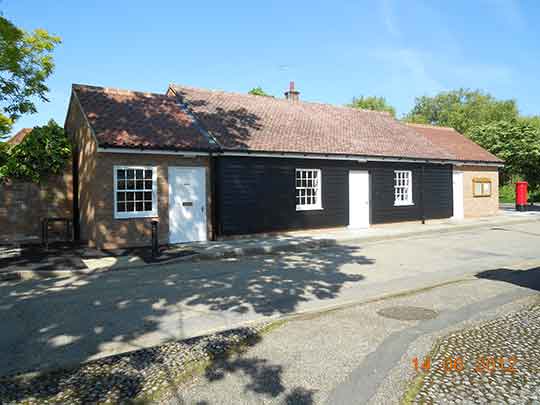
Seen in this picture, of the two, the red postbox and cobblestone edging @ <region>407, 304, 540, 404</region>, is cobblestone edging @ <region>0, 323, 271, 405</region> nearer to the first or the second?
cobblestone edging @ <region>407, 304, 540, 404</region>

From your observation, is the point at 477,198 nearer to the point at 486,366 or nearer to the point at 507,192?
the point at 486,366

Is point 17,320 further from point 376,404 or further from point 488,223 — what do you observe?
point 488,223

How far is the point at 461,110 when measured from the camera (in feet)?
223

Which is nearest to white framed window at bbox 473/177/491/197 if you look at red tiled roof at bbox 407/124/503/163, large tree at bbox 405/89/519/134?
red tiled roof at bbox 407/124/503/163

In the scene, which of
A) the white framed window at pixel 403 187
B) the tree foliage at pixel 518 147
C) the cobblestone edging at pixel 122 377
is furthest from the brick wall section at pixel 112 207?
the tree foliage at pixel 518 147

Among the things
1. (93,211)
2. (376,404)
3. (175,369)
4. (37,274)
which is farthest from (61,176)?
(376,404)

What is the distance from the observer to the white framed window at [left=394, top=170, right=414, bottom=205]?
19594mm

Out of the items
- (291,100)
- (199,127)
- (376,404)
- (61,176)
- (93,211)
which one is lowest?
(376,404)

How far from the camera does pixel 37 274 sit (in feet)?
30.7

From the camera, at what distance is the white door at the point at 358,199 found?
18.0 meters

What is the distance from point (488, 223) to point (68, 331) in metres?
18.5

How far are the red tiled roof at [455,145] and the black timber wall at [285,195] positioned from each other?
4276 millimetres

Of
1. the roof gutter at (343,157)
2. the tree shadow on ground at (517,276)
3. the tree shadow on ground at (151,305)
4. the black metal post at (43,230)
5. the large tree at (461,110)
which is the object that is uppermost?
the large tree at (461,110)
